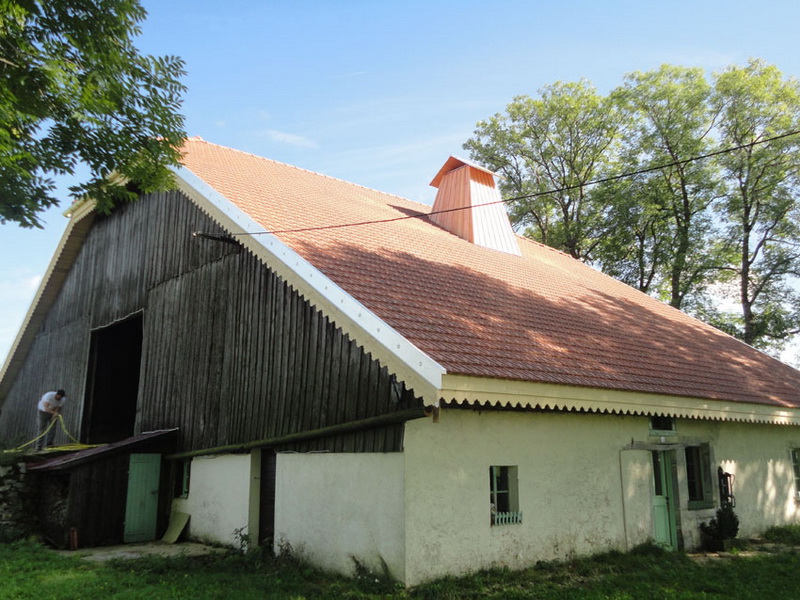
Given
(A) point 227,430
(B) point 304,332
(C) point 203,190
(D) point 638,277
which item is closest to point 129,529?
(A) point 227,430

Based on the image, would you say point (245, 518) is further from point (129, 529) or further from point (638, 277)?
point (638, 277)

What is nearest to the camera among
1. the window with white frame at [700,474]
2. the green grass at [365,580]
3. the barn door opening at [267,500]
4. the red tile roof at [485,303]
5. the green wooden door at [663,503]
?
the green grass at [365,580]

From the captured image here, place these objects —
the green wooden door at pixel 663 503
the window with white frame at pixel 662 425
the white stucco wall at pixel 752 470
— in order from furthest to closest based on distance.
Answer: the white stucco wall at pixel 752 470 → the window with white frame at pixel 662 425 → the green wooden door at pixel 663 503

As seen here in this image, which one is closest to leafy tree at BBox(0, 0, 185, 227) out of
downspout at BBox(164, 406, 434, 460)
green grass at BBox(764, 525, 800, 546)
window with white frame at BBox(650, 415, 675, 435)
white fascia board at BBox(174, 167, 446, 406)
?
white fascia board at BBox(174, 167, 446, 406)

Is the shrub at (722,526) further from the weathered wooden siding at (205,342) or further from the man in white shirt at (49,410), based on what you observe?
the man in white shirt at (49,410)

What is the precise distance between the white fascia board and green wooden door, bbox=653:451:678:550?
6.29 metres

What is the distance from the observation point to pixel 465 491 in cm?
804

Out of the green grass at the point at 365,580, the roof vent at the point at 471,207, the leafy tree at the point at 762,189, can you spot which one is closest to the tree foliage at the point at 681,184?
the leafy tree at the point at 762,189

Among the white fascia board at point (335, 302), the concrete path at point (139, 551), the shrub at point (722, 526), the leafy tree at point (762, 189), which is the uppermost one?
the leafy tree at point (762, 189)

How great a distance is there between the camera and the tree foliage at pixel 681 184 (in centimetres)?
2580

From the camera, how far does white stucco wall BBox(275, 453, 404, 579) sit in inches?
300

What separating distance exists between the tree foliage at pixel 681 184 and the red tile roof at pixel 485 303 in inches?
436

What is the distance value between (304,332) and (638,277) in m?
23.8

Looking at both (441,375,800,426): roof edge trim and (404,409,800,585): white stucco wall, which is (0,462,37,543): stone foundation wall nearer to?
(404,409,800,585): white stucco wall
